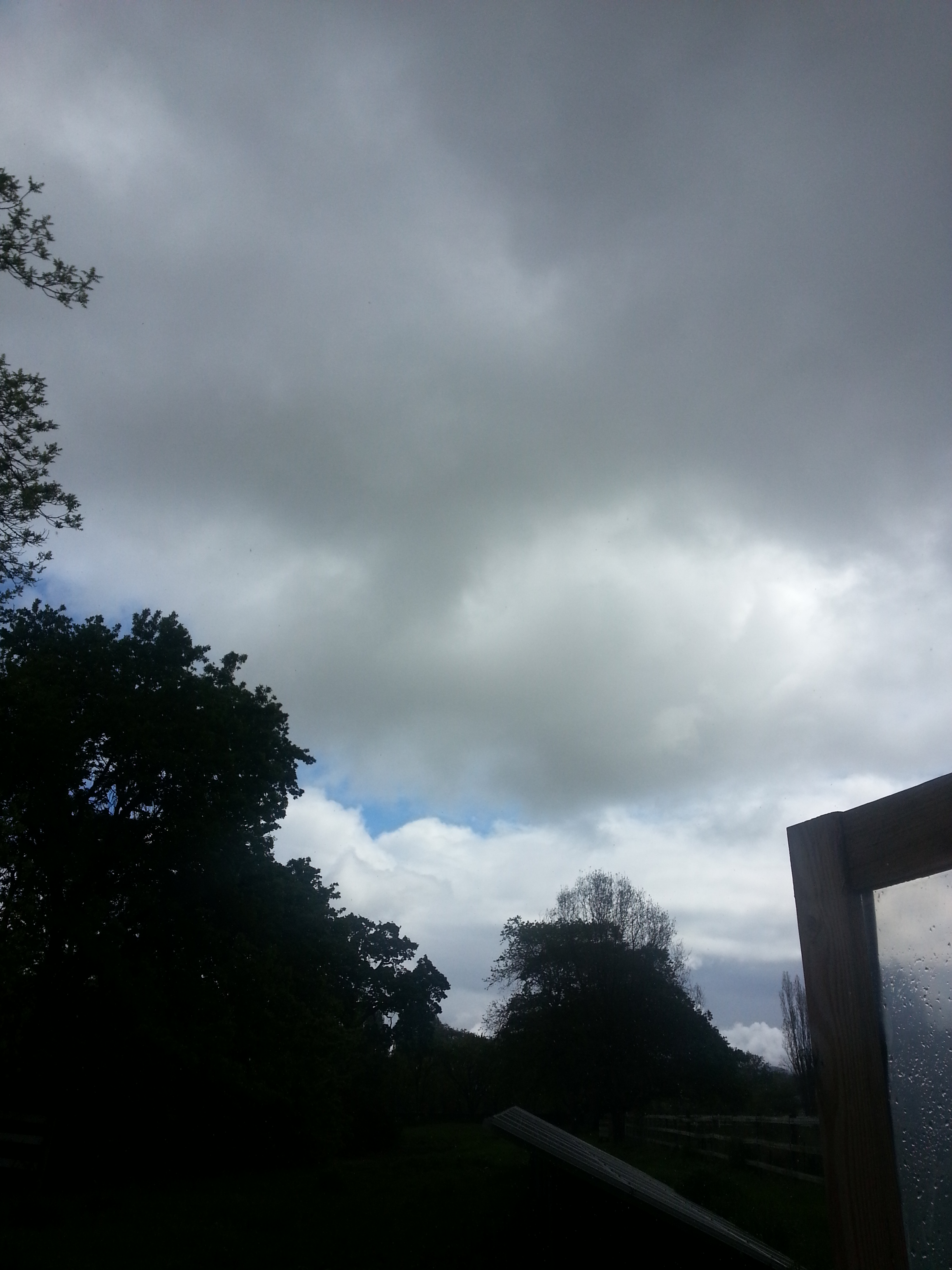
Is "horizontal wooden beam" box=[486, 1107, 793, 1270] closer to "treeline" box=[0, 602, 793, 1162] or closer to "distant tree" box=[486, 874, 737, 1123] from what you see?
"treeline" box=[0, 602, 793, 1162]

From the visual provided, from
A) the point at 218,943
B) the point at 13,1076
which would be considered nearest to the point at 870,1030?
the point at 218,943

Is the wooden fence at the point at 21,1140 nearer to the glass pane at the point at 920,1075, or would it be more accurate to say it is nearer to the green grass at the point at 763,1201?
the green grass at the point at 763,1201

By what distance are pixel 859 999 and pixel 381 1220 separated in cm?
1705

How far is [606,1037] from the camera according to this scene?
34.7 meters

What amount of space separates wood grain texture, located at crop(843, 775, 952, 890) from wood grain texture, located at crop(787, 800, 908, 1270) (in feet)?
0.12

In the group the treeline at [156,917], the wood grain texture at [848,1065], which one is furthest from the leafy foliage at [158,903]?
the wood grain texture at [848,1065]

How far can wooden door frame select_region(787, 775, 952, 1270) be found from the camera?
1894mm

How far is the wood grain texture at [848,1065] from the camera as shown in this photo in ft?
6.20

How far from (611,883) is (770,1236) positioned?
29491 millimetres

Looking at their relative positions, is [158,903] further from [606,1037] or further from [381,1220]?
[606,1037]

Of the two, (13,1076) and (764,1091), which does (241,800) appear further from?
(764,1091)

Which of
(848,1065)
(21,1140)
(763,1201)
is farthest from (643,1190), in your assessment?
(21,1140)

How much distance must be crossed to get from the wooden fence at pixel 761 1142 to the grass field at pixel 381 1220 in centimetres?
49

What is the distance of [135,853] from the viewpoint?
67.6 ft
